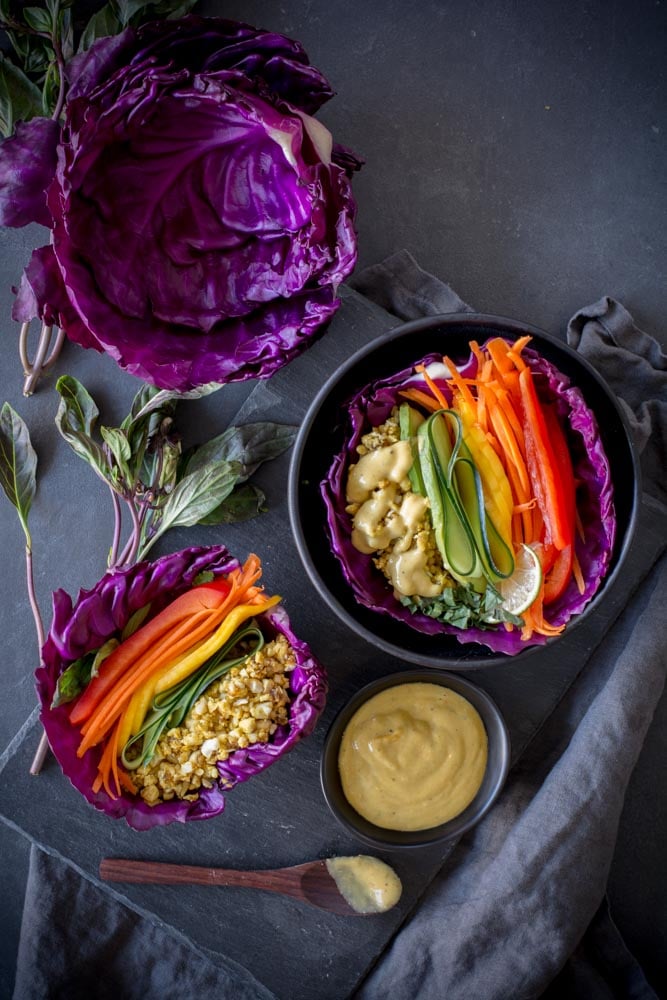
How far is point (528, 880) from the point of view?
2.26 m

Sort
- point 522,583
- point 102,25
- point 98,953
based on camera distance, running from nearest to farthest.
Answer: point 522,583 < point 102,25 < point 98,953

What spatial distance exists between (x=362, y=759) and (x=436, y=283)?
1.30m

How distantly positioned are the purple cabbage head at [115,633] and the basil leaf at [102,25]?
1299 millimetres

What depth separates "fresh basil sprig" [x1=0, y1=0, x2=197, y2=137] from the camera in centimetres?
207

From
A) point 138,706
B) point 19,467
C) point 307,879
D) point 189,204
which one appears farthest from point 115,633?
point 189,204

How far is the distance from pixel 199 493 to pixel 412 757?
87 cm

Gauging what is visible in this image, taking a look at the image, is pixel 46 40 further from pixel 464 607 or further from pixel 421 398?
pixel 464 607

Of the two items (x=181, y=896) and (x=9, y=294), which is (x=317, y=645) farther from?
(x=9, y=294)

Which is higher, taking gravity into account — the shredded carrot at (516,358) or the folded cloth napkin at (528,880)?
the shredded carrot at (516,358)

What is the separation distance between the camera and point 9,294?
8.20 feet

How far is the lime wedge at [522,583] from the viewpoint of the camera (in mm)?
1960

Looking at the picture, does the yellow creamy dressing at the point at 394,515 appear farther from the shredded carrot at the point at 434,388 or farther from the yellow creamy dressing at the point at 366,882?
the yellow creamy dressing at the point at 366,882

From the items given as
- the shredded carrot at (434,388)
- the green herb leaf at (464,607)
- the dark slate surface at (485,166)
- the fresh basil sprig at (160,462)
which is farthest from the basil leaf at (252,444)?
the green herb leaf at (464,607)

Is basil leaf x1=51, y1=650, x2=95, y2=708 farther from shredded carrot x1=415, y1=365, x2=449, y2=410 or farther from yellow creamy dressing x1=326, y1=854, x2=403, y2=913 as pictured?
shredded carrot x1=415, y1=365, x2=449, y2=410
